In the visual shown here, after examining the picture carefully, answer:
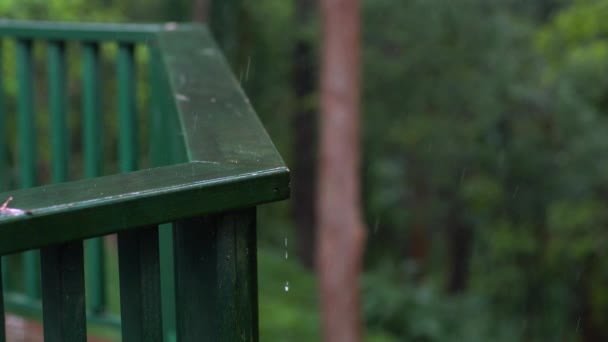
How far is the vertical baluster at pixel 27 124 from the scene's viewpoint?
346 cm

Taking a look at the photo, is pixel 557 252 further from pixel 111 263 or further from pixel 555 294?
pixel 111 263

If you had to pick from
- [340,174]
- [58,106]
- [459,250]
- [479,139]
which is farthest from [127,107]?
[459,250]

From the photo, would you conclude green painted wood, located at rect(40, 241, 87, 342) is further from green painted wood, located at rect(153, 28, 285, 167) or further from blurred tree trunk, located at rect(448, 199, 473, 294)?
blurred tree trunk, located at rect(448, 199, 473, 294)

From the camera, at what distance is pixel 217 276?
4.03 ft

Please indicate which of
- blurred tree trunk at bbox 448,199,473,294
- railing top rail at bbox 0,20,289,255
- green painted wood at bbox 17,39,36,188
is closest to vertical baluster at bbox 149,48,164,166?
green painted wood at bbox 17,39,36,188

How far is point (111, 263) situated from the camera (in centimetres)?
1030

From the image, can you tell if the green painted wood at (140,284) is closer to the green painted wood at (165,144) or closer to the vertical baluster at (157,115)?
the green painted wood at (165,144)

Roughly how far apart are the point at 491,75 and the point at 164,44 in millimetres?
16020

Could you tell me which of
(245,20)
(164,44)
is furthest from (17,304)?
(245,20)

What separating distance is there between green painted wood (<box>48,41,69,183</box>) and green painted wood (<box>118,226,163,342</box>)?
2.28 m

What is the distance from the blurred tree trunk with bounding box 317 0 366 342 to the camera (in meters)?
11.5

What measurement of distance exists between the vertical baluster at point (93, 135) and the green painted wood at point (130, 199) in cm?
215

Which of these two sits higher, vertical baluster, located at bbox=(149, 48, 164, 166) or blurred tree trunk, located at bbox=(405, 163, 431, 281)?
vertical baluster, located at bbox=(149, 48, 164, 166)

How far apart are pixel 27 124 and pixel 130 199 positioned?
2502 mm
